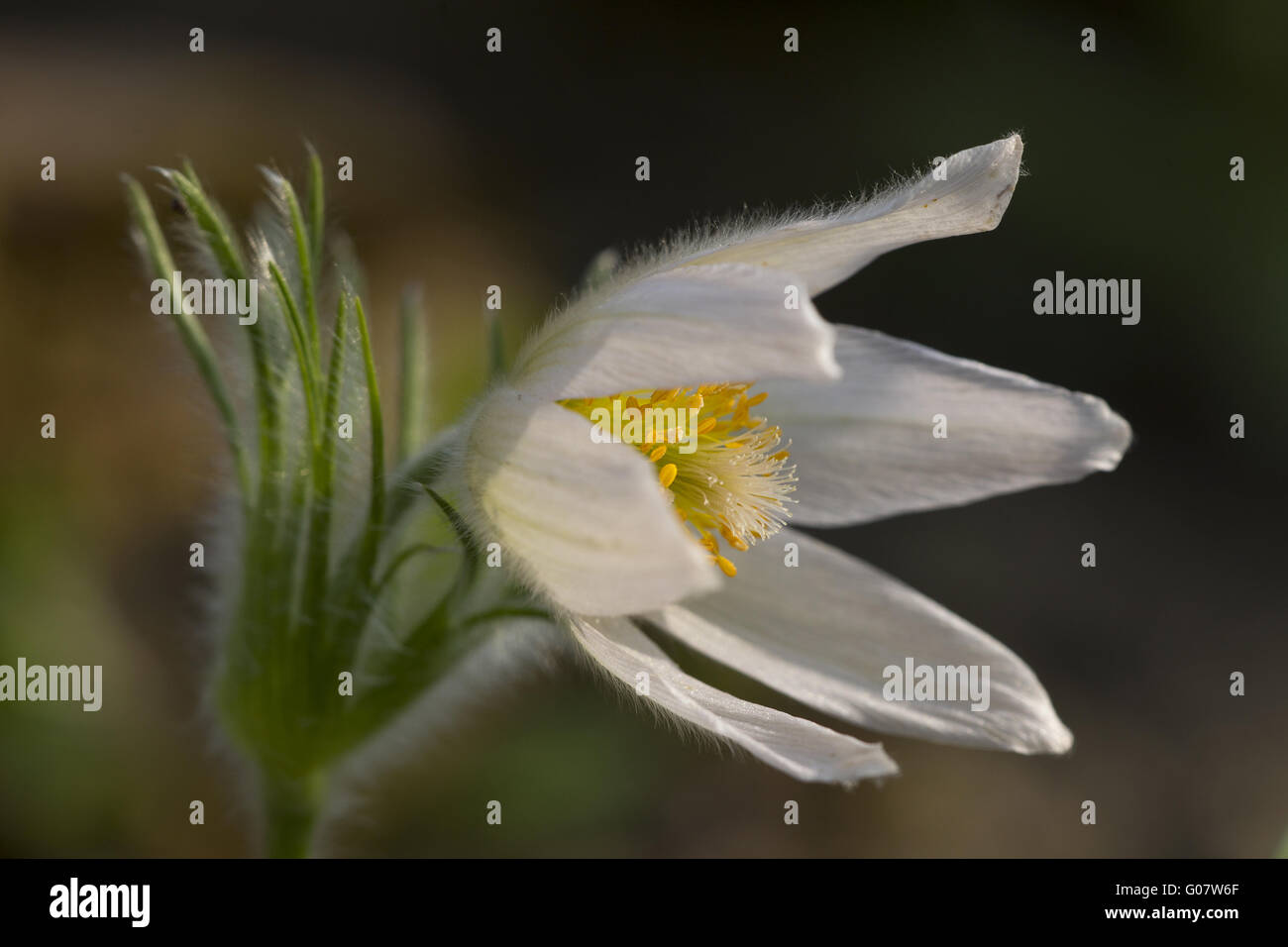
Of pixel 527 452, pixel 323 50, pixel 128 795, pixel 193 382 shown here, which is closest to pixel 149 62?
pixel 323 50

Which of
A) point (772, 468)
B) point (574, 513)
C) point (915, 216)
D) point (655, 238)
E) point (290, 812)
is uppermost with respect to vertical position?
point (655, 238)

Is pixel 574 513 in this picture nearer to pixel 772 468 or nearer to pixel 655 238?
pixel 772 468

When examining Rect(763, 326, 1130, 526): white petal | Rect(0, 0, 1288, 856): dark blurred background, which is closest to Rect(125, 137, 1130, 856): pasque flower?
Rect(763, 326, 1130, 526): white petal

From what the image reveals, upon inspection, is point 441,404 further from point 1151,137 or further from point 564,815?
point 1151,137

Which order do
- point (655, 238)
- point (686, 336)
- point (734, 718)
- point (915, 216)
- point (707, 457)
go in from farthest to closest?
1. point (655, 238)
2. point (707, 457)
3. point (915, 216)
4. point (734, 718)
5. point (686, 336)

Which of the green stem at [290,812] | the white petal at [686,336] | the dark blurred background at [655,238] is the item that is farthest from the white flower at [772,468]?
the dark blurred background at [655,238]

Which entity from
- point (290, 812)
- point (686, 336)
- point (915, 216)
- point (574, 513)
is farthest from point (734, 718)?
point (290, 812)

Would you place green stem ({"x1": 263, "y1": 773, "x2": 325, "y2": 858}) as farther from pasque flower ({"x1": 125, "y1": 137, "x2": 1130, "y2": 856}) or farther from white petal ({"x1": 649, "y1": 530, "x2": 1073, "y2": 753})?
white petal ({"x1": 649, "y1": 530, "x2": 1073, "y2": 753})
